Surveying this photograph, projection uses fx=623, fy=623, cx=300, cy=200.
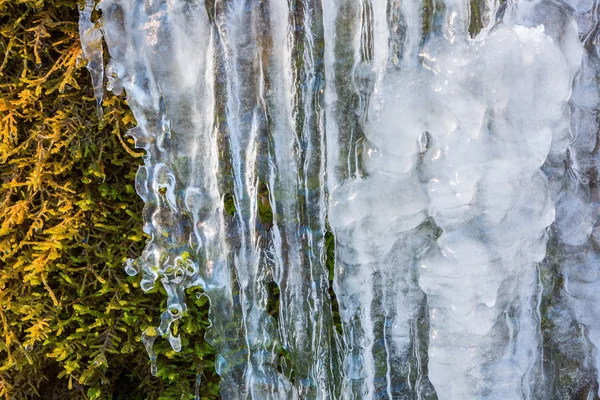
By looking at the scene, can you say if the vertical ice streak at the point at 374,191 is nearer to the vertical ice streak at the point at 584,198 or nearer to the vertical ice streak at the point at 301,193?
the vertical ice streak at the point at 301,193

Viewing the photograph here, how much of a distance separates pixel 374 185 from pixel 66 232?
78 cm

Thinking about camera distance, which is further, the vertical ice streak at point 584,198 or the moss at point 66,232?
the moss at point 66,232

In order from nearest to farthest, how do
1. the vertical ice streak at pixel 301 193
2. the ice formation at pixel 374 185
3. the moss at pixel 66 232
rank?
the ice formation at pixel 374 185, the vertical ice streak at pixel 301 193, the moss at pixel 66 232

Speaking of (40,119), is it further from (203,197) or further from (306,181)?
(306,181)

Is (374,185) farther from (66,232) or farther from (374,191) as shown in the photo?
(66,232)

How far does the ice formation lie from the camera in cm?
128

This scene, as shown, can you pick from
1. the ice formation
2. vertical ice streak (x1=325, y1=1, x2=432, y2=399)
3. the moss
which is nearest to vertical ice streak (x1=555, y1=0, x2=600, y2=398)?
the ice formation

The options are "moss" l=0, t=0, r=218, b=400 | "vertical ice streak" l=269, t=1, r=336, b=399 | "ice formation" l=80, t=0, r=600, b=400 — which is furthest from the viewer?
"moss" l=0, t=0, r=218, b=400

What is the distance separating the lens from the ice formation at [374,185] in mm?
1283

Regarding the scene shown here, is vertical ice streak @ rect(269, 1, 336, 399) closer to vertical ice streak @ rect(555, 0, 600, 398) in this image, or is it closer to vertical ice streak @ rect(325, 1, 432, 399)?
vertical ice streak @ rect(325, 1, 432, 399)

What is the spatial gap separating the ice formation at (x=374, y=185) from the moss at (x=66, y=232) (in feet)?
0.38

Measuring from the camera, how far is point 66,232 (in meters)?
1.56

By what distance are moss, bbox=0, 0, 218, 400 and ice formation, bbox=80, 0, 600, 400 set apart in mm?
115

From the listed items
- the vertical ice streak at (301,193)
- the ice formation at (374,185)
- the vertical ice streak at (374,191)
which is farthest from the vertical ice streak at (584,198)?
the vertical ice streak at (301,193)
